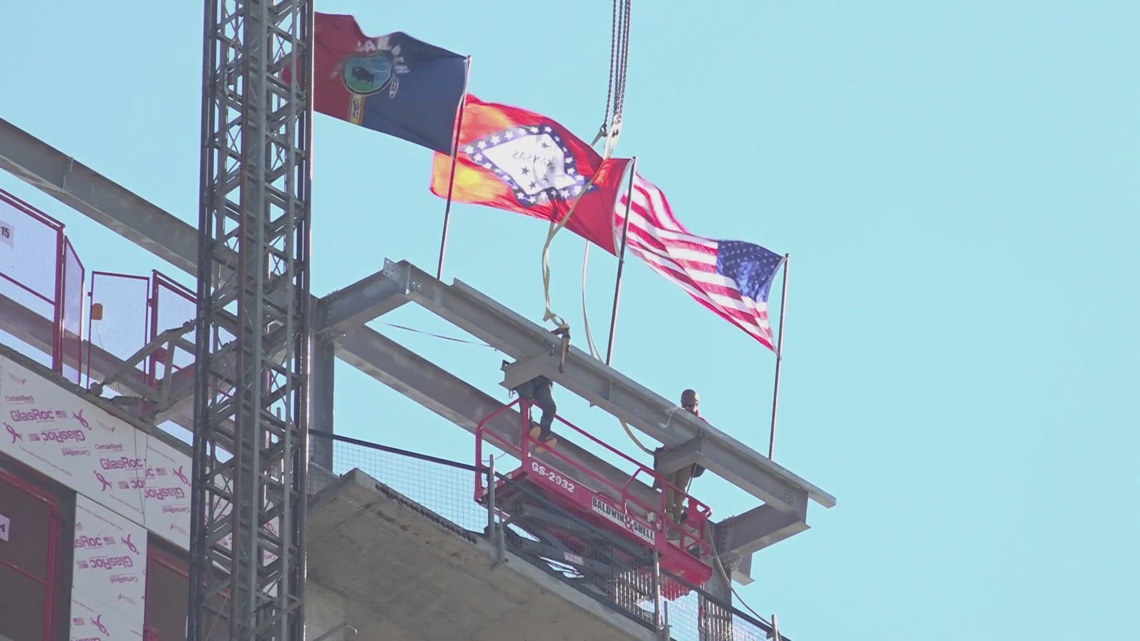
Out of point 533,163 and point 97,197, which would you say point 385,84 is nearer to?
point 533,163

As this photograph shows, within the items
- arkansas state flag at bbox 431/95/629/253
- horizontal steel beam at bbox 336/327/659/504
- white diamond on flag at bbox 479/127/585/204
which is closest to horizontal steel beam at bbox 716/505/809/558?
horizontal steel beam at bbox 336/327/659/504

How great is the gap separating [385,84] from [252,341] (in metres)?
5.07

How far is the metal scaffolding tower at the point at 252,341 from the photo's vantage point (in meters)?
35.4

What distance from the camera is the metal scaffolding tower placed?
116 ft

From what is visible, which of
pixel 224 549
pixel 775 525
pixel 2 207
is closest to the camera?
pixel 224 549

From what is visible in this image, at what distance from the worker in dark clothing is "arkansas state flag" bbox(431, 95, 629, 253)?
Result: 306cm

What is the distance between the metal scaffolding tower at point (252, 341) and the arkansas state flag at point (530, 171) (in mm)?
3623

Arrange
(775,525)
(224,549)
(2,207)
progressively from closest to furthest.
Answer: (224,549)
(2,207)
(775,525)

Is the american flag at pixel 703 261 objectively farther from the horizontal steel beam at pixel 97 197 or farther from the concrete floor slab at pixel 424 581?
the horizontal steel beam at pixel 97 197

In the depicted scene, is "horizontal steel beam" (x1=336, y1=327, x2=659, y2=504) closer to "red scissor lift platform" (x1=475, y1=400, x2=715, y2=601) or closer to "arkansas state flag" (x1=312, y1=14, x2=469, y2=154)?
"red scissor lift platform" (x1=475, y1=400, x2=715, y2=601)

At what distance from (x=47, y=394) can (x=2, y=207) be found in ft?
7.79

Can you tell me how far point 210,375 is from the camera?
36.7 m

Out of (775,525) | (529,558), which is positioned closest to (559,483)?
(529,558)

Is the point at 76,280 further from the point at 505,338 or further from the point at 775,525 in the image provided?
the point at 775,525
